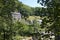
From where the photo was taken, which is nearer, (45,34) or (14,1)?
(45,34)

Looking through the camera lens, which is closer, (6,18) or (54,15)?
(54,15)

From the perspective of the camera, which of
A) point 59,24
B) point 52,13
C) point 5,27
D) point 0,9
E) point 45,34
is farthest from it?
point 5,27

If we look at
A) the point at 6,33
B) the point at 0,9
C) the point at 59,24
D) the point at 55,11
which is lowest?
the point at 6,33

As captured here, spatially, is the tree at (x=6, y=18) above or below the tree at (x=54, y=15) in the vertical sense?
below

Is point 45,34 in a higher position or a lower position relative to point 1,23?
higher

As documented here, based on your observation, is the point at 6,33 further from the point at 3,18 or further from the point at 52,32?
the point at 52,32

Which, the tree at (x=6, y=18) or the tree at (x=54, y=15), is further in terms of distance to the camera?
the tree at (x=6, y=18)

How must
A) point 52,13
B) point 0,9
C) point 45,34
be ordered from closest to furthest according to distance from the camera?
point 52,13
point 45,34
point 0,9

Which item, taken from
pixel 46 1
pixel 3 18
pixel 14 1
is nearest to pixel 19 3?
pixel 14 1

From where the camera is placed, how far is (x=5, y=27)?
37.8 feet

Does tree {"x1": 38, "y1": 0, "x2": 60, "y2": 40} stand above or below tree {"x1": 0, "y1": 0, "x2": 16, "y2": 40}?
above

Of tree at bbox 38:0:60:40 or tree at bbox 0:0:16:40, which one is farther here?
tree at bbox 0:0:16:40

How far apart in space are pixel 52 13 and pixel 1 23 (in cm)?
783

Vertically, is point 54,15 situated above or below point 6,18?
above
